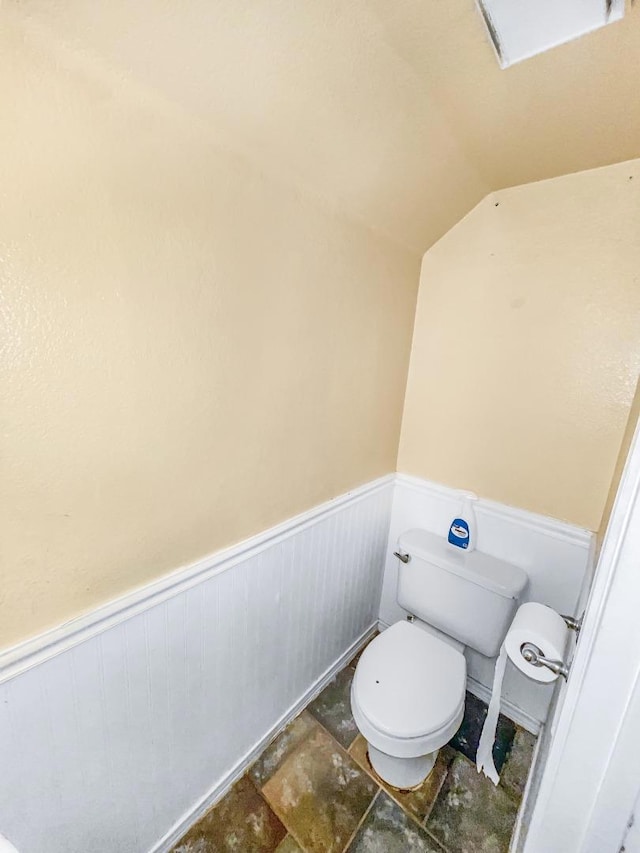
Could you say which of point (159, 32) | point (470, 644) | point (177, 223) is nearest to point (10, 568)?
point (177, 223)

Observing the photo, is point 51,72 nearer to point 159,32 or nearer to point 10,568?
point 159,32

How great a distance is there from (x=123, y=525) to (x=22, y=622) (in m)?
0.24

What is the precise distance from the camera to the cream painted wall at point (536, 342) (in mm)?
1156

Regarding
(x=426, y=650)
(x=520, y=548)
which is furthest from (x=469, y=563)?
(x=426, y=650)

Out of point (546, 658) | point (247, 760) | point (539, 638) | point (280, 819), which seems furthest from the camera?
point (247, 760)

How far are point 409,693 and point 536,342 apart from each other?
4.31 ft

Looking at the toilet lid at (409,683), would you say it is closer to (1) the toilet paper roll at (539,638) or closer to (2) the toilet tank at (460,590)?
(2) the toilet tank at (460,590)

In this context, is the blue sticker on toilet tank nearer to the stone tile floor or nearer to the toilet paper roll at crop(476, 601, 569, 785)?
the toilet paper roll at crop(476, 601, 569, 785)

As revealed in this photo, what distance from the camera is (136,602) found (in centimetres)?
85

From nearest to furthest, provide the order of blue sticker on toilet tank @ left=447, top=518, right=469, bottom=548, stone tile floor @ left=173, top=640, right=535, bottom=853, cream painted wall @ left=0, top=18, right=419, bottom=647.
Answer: cream painted wall @ left=0, top=18, right=419, bottom=647 → stone tile floor @ left=173, top=640, right=535, bottom=853 → blue sticker on toilet tank @ left=447, top=518, right=469, bottom=548

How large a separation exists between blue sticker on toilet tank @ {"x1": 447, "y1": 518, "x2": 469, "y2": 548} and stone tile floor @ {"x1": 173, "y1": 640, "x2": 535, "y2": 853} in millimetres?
769

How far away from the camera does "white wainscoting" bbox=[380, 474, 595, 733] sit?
1.33 m

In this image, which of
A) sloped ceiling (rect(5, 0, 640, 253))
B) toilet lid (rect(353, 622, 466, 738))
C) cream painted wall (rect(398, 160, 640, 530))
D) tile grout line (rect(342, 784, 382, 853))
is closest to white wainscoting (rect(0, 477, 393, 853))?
toilet lid (rect(353, 622, 466, 738))

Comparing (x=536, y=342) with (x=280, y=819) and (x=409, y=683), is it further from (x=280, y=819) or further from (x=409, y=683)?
(x=280, y=819)
